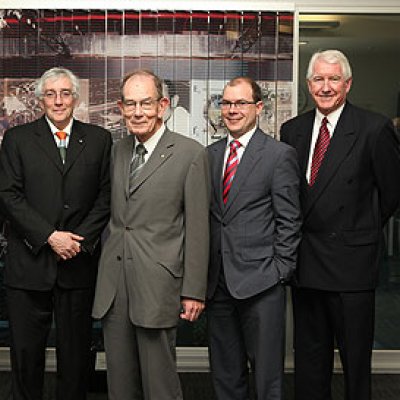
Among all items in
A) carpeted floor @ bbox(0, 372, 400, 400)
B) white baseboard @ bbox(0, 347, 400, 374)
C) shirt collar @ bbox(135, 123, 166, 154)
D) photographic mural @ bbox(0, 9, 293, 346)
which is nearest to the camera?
shirt collar @ bbox(135, 123, 166, 154)

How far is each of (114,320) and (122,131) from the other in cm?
159

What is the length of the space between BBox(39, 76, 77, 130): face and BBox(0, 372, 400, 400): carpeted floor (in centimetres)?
155

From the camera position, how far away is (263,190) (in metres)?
3.02

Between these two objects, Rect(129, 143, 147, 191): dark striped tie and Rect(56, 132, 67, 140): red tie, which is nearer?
Rect(129, 143, 147, 191): dark striped tie

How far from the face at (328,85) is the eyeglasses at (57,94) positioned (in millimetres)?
1076

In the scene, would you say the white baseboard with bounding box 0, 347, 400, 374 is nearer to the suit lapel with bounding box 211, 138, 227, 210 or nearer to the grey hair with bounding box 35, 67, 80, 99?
the suit lapel with bounding box 211, 138, 227, 210

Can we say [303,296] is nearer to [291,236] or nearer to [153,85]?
[291,236]

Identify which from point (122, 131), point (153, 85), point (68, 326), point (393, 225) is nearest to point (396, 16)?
point (393, 225)

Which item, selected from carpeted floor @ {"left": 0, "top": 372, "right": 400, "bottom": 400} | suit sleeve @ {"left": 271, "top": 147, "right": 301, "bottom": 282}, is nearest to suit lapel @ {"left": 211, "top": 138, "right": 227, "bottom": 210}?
suit sleeve @ {"left": 271, "top": 147, "right": 301, "bottom": 282}

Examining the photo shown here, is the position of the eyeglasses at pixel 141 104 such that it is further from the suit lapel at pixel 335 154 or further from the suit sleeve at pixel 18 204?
the suit lapel at pixel 335 154

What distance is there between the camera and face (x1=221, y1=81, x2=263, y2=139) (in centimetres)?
305

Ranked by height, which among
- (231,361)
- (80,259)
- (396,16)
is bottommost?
(231,361)

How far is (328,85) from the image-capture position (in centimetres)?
314

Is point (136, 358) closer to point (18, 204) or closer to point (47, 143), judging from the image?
point (18, 204)
